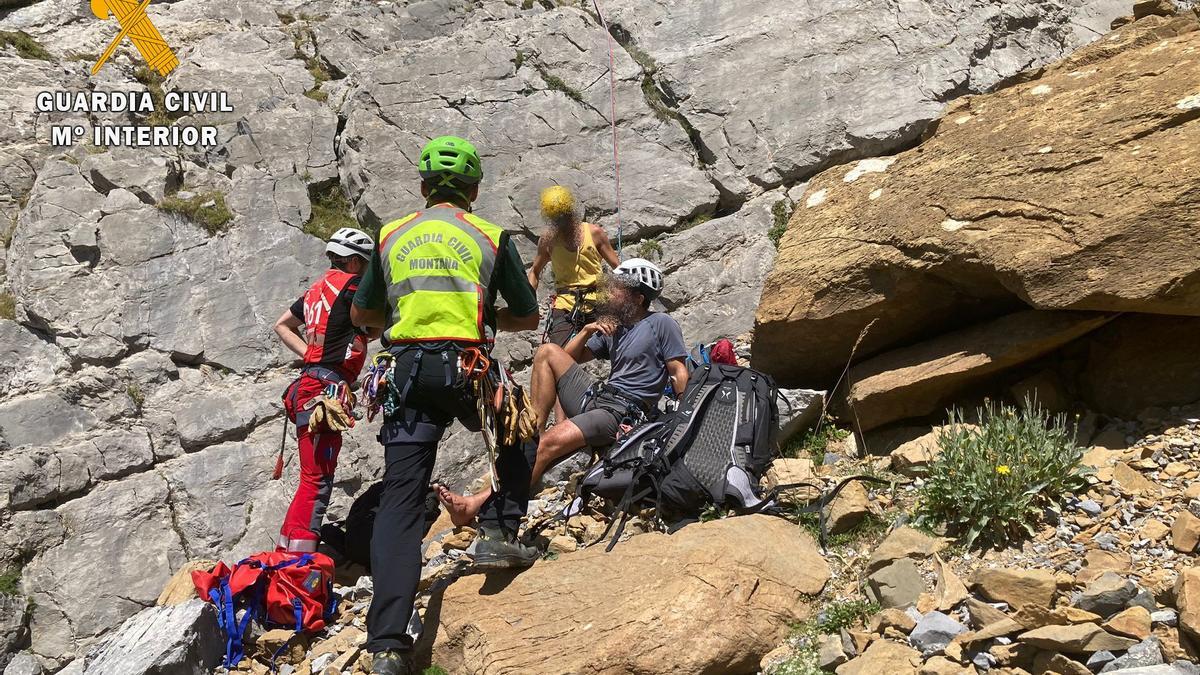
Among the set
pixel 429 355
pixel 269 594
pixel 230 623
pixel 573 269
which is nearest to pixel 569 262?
pixel 573 269

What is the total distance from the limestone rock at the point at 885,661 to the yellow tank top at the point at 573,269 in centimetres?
465

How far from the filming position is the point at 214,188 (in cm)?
980

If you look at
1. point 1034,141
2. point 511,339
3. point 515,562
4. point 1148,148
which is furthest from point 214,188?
point 1148,148

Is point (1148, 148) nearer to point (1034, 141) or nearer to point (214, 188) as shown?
point (1034, 141)

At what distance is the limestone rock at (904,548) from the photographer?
4801 mm

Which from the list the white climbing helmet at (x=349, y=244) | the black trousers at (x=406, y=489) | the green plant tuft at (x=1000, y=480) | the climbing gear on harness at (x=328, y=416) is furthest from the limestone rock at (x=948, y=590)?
the white climbing helmet at (x=349, y=244)

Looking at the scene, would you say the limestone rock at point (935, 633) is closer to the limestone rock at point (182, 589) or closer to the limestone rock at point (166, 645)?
the limestone rock at point (166, 645)

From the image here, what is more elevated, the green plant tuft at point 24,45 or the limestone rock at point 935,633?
the green plant tuft at point 24,45

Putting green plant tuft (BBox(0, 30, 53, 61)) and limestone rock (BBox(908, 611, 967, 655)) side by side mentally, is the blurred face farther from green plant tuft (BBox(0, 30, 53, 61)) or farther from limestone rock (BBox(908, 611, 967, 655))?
green plant tuft (BBox(0, 30, 53, 61))

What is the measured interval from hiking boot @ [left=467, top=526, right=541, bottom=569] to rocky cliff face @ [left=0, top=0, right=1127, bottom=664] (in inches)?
121

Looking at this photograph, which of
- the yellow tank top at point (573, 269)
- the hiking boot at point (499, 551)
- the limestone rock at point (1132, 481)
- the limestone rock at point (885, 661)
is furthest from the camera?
the yellow tank top at point (573, 269)

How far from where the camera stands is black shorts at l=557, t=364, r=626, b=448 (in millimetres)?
6672

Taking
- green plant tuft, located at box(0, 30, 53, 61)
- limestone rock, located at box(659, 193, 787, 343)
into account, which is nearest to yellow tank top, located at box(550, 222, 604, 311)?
limestone rock, located at box(659, 193, 787, 343)

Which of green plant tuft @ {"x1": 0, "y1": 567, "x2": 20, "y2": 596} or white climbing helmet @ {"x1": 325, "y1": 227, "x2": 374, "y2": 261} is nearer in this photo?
white climbing helmet @ {"x1": 325, "y1": 227, "x2": 374, "y2": 261}
